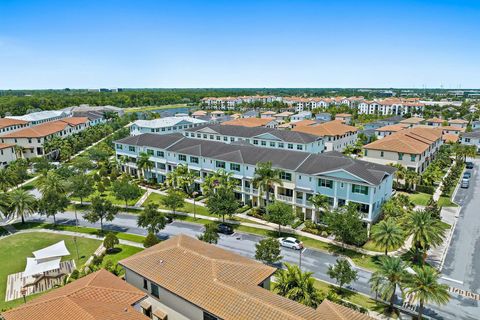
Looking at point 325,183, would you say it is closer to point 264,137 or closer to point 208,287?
point 208,287

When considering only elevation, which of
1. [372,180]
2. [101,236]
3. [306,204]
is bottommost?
[101,236]

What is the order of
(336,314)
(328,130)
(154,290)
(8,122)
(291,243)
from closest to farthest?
(336,314), (154,290), (291,243), (328,130), (8,122)

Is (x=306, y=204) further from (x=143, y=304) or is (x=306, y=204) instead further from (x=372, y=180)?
(x=143, y=304)

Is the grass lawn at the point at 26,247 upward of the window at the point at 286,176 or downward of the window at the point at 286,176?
downward

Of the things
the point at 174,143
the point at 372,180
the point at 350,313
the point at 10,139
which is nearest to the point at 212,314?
the point at 350,313

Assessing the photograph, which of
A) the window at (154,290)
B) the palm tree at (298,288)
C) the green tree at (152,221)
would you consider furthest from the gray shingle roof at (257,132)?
the window at (154,290)

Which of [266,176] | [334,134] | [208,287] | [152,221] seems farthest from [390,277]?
→ [334,134]

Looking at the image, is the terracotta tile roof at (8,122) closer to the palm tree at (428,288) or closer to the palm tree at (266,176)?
the palm tree at (266,176)
